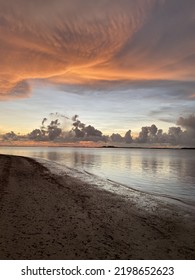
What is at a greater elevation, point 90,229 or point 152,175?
point 90,229

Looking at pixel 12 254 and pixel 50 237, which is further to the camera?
pixel 50 237

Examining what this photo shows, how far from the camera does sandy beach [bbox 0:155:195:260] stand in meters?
7.81

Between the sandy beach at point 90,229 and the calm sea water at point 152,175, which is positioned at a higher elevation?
the sandy beach at point 90,229

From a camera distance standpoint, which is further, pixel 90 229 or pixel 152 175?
pixel 152 175

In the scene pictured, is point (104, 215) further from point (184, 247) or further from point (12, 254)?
point (12, 254)

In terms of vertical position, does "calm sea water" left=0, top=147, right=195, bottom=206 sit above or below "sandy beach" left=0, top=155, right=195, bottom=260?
below

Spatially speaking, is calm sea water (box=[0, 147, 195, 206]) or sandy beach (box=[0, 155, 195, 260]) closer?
sandy beach (box=[0, 155, 195, 260])

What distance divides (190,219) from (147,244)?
4902 millimetres

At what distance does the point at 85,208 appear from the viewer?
1359cm

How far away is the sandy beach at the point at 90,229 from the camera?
25.6 feet

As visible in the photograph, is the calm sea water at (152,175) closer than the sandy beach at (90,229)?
No

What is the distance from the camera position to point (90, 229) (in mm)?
9977
